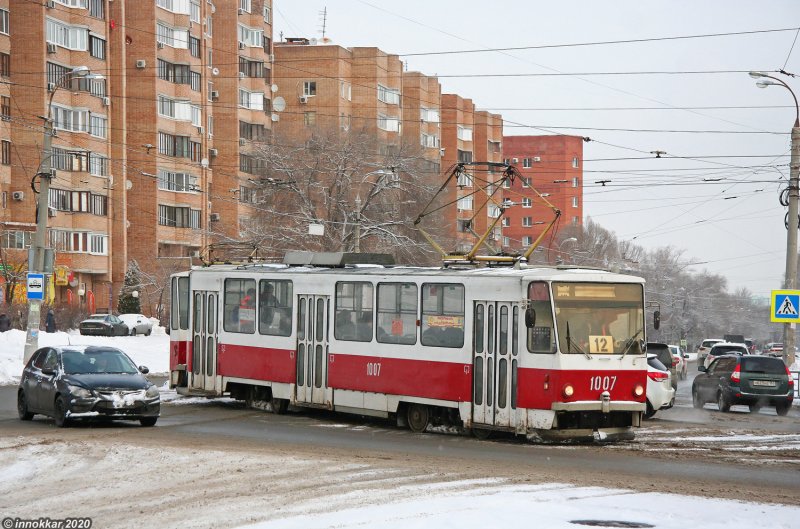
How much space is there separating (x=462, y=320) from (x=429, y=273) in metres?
1.23

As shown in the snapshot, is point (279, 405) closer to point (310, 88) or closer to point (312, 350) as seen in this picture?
point (312, 350)

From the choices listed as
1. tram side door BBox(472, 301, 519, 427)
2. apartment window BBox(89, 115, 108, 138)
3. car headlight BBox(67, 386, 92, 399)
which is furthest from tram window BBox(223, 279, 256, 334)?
apartment window BBox(89, 115, 108, 138)

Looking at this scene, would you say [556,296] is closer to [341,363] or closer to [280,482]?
[341,363]

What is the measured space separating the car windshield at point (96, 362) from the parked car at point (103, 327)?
3635 cm

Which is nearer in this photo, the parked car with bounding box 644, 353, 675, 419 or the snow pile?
the parked car with bounding box 644, 353, 675, 419

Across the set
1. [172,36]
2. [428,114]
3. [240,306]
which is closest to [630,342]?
[240,306]

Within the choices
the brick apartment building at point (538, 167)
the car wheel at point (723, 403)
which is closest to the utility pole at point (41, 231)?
the car wheel at point (723, 403)

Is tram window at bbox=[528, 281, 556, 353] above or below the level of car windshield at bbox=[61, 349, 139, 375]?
above

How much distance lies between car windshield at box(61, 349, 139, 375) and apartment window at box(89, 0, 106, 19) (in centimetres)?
5265

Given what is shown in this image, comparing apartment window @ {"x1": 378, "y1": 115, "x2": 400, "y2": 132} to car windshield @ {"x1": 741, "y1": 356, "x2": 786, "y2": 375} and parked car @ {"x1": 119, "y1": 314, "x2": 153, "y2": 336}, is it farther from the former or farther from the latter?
car windshield @ {"x1": 741, "y1": 356, "x2": 786, "y2": 375}

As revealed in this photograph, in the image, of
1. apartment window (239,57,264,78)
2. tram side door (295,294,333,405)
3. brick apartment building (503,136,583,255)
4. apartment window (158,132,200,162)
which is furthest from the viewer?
brick apartment building (503,136,583,255)

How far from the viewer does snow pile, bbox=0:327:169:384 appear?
36.5 metres

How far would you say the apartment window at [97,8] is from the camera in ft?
233

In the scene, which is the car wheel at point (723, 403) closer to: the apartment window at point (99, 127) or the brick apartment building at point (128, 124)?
the brick apartment building at point (128, 124)
